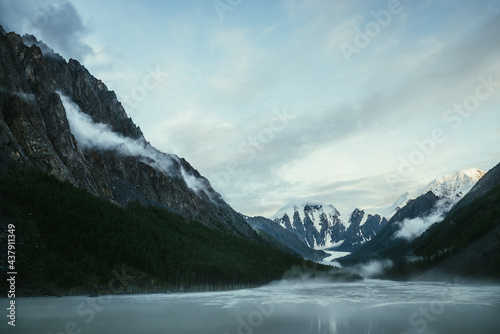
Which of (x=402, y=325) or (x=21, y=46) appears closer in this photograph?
(x=402, y=325)

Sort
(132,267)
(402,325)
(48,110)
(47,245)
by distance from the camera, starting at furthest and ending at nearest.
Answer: (48,110), (132,267), (47,245), (402,325)

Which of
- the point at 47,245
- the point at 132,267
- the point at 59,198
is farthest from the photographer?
the point at 132,267

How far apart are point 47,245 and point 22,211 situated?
42.8 feet

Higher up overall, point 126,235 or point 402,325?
point 126,235

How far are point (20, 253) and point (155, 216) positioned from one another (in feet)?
348

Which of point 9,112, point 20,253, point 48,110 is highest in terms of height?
point 48,110

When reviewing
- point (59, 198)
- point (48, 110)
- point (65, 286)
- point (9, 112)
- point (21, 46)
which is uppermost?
point (21, 46)

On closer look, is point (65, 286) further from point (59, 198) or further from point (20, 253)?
point (59, 198)

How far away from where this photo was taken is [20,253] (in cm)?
8794

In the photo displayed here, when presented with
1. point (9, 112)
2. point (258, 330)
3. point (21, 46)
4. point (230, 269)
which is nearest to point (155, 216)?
point (230, 269)

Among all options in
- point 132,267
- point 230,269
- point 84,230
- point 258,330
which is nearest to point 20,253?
point 84,230

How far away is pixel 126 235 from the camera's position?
13588 centimetres

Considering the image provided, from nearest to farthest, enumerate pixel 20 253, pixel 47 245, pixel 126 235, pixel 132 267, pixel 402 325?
pixel 402 325 < pixel 20 253 < pixel 47 245 < pixel 132 267 < pixel 126 235

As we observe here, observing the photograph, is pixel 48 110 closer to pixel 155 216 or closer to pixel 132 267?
pixel 155 216
